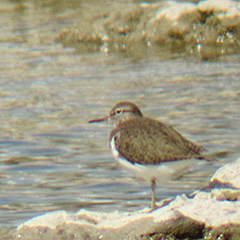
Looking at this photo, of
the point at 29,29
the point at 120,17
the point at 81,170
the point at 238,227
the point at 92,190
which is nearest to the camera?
the point at 238,227

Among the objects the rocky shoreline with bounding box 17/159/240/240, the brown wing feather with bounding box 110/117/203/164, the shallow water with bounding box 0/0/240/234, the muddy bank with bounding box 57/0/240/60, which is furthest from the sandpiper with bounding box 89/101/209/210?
the muddy bank with bounding box 57/0/240/60

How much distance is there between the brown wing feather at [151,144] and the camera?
20.3 ft

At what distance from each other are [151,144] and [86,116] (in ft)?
17.9

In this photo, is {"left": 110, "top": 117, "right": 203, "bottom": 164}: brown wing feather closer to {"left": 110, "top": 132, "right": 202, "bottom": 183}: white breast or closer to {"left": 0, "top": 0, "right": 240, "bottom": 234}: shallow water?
{"left": 110, "top": 132, "right": 202, "bottom": 183}: white breast

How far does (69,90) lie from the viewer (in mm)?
13617

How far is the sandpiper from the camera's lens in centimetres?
619

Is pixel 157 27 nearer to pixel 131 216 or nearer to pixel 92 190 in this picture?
pixel 92 190

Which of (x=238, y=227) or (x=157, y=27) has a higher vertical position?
(x=238, y=227)

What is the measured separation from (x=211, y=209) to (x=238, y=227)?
338 millimetres

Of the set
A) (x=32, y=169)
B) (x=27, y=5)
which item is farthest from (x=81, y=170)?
(x=27, y=5)

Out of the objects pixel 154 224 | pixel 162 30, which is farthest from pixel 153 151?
pixel 162 30

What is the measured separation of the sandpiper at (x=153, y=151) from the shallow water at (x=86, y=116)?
111 cm

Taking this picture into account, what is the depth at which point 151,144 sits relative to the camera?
6395 mm

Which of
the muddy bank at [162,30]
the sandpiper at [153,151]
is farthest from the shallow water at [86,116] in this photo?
the sandpiper at [153,151]
